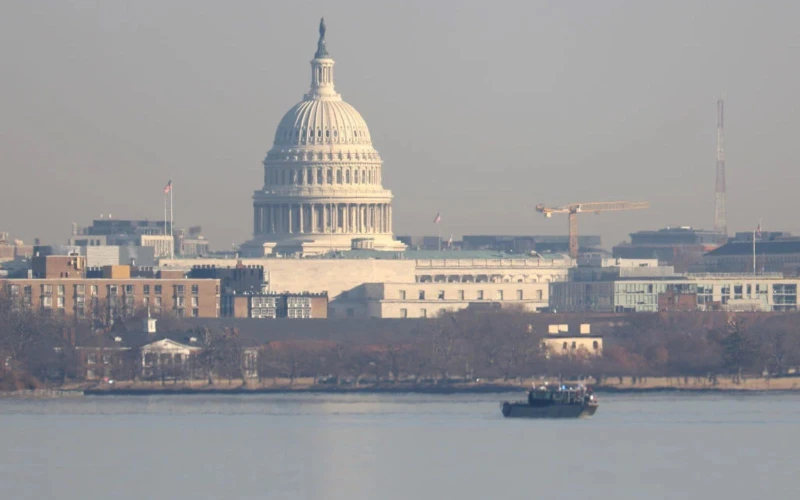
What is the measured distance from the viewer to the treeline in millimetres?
171750

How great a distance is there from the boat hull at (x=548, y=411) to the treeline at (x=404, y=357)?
26442 millimetres

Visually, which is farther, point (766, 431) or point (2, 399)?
point (2, 399)

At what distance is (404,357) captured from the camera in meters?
175

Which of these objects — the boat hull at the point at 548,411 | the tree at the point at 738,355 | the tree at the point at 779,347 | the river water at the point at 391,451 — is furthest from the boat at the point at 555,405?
the tree at the point at 779,347

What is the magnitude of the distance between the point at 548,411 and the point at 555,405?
0.38 meters

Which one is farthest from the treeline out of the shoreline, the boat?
the boat

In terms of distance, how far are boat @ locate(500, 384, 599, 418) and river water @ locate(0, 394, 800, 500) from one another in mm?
953

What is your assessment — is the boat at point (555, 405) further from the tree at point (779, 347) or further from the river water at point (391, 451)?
the tree at point (779, 347)

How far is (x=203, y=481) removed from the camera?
371 ft

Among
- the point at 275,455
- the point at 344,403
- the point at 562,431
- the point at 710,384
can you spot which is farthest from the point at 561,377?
the point at 275,455

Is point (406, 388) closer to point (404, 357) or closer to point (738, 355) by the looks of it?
point (404, 357)

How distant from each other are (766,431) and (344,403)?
93.7 feet

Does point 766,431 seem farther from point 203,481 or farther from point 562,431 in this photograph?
point 203,481

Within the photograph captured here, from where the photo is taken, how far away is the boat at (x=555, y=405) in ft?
475
